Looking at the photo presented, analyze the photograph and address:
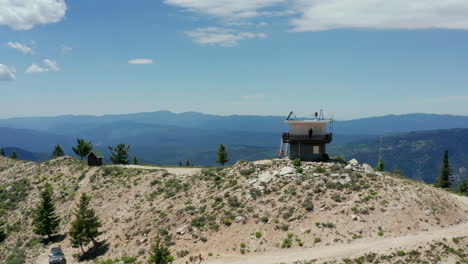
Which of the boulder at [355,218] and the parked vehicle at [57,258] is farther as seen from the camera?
the parked vehicle at [57,258]

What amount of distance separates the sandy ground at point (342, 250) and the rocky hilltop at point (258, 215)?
0.12 m

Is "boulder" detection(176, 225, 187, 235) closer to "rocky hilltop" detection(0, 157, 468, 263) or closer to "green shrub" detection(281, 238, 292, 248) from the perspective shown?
"rocky hilltop" detection(0, 157, 468, 263)

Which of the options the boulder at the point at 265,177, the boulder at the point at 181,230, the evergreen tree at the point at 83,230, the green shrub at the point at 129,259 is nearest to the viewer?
the green shrub at the point at 129,259

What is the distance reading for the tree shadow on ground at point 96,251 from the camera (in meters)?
45.2

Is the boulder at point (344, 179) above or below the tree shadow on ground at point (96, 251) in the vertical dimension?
above

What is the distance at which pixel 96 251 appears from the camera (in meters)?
46.2

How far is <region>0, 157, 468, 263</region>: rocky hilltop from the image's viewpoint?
121 feet

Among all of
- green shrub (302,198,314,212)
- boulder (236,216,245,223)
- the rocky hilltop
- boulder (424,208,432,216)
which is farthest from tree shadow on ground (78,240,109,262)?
boulder (424,208,432,216)

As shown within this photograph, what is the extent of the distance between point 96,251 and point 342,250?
36205mm

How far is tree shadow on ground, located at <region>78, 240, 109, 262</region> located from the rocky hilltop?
0.93 ft

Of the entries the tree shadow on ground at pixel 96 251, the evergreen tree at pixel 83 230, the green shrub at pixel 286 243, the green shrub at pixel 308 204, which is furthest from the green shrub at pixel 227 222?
the evergreen tree at pixel 83 230

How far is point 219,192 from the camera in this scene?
5181 centimetres

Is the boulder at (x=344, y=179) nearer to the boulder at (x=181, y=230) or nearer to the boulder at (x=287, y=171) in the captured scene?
the boulder at (x=287, y=171)

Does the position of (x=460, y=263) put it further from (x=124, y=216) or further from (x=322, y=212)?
(x=124, y=216)
